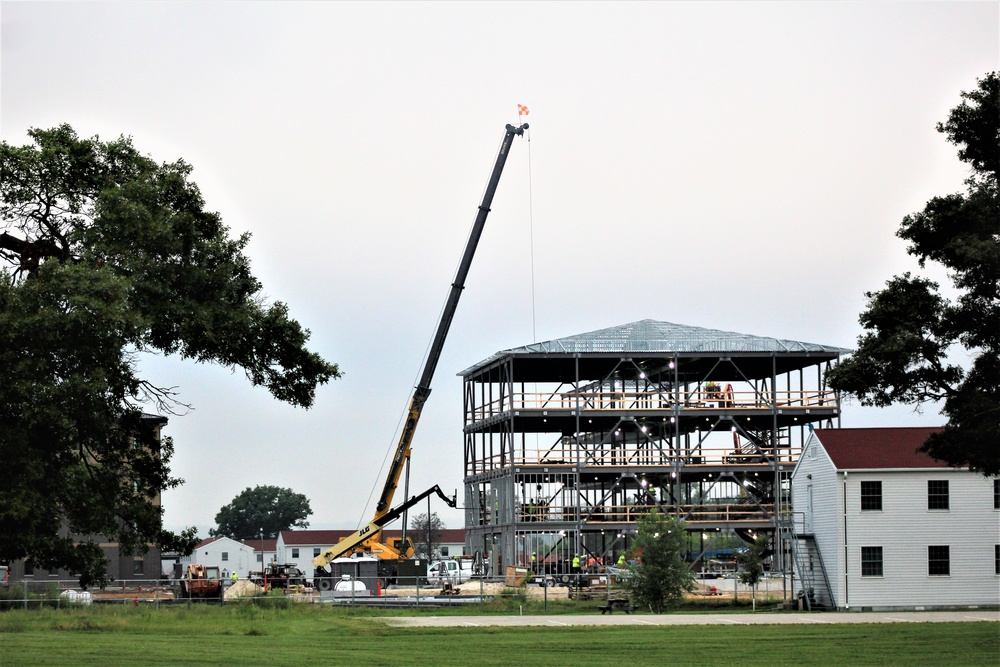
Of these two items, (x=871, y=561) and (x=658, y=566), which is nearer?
(x=658, y=566)

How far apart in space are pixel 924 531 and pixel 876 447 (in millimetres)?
3402

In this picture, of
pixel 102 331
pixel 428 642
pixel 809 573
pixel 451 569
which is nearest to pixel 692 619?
pixel 428 642

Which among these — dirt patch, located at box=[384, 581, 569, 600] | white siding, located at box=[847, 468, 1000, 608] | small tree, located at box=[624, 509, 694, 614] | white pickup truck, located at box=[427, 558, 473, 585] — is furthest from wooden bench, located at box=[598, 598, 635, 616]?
white pickup truck, located at box=[427, 558, 473, 585]

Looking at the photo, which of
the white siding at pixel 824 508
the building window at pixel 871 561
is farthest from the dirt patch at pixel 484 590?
the building window at pixel 871 561

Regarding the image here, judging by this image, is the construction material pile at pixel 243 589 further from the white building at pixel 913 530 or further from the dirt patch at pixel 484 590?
the white building at pixel 913 530

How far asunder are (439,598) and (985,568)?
19.7m

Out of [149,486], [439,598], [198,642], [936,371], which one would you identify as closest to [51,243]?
[149,486]

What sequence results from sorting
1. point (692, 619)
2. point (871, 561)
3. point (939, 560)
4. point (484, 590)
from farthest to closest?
1. point (484, 590)
2. point (939, 560)
3. point (871, 561)
4. point (692, 619)

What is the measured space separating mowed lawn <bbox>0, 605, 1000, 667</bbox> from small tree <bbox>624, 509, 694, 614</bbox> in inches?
323

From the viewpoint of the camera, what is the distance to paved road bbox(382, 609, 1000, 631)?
3731 cm

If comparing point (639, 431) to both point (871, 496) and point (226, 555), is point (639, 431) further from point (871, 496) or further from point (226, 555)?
point (226, 555)

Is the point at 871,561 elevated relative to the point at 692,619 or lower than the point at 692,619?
elevated

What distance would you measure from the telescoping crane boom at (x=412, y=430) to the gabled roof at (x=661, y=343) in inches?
161

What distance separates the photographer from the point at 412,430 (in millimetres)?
63656
